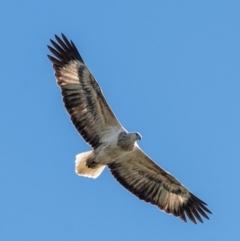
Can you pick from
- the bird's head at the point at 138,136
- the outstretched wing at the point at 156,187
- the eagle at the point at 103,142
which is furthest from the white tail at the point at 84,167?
the bird's head at the point at 138,136

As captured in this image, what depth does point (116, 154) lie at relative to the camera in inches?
879

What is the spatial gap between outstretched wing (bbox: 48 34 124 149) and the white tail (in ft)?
1.01

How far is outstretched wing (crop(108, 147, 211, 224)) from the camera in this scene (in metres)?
23.2

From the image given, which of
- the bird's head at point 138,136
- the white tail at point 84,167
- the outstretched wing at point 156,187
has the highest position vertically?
the bird's head at point 138,136

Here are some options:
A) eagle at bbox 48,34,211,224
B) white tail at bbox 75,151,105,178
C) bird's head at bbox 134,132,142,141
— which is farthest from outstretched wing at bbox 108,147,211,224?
bird's head at bbox 134,132,142,141

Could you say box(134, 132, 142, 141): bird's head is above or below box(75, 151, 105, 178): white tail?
above

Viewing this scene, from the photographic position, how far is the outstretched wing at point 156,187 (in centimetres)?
2322

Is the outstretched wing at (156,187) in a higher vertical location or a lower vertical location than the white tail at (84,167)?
higher

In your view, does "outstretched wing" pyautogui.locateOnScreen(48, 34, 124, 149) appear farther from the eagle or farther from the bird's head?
the bird's head

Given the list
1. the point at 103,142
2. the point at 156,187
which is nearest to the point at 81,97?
the point at 103,142

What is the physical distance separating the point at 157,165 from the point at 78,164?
70.3 inches

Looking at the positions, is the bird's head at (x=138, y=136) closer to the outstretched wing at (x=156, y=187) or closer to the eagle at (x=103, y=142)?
the eagle at (x=103, y=142)

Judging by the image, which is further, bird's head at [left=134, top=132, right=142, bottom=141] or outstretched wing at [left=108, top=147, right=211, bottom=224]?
outstretched wing at [left=108, top=147, right=211, bottom=224]

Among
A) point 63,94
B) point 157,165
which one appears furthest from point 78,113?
point 157,165
